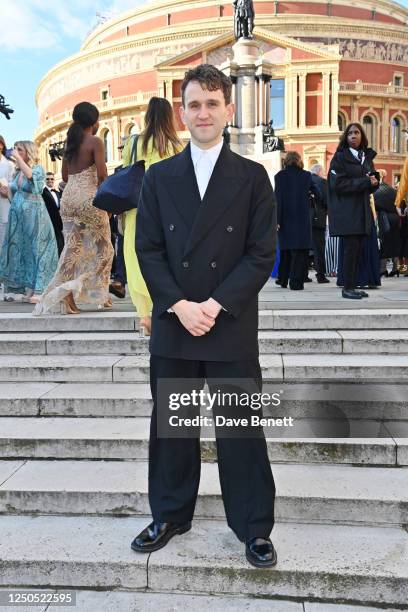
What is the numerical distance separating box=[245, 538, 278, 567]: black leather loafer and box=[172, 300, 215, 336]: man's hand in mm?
1042

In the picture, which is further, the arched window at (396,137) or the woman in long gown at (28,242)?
the arched window at (396,137)

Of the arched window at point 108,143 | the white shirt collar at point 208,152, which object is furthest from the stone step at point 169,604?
the arched window at point 108,143

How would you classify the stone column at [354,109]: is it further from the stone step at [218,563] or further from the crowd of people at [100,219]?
the stone step at [218,563]

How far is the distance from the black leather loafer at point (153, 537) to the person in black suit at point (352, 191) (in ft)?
13.4

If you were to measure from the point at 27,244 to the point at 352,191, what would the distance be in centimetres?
402

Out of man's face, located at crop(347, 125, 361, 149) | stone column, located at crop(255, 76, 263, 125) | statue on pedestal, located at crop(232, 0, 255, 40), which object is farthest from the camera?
statue on pedestal, located at crop(232, 0, 255, 40)

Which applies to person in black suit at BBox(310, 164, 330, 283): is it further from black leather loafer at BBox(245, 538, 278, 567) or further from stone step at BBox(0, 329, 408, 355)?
black leather loafer at BBox(245, 538, 278, 567)

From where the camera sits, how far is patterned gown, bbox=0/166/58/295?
6.91 meters

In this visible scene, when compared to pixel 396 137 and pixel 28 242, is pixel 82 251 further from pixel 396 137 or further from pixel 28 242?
pixel 396 137

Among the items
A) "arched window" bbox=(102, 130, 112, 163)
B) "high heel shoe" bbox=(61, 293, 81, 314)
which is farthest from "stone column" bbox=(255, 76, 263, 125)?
"arched window" bbox=(102, 130, 112, 163)

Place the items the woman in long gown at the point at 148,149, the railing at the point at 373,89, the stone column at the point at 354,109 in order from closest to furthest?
the woman in long gown at the point at 148,149 < the railing at the point at 373,89 < the stone column at the point at 354,109

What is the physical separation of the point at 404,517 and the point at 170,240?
1.91 meters

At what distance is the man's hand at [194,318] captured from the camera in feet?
7.81

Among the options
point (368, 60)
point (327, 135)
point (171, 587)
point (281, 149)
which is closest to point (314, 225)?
point (171, 587)
